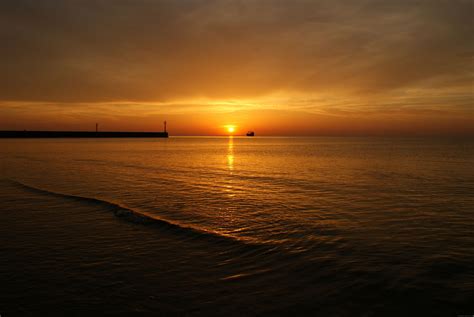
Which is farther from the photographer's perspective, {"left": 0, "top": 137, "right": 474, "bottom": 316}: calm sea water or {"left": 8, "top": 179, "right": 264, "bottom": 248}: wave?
{"left": 8, "top": 179, "right": 264, "bottom": 248}: wave

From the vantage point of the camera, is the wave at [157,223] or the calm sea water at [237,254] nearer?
the calm sea water at [237,254]

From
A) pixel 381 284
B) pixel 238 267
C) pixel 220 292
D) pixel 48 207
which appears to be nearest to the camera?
pixel 220 292

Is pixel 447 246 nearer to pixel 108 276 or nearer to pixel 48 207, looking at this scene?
pixel 108 276

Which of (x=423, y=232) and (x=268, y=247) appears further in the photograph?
(x=423, y=232)

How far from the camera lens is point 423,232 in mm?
12031

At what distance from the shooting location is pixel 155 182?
25891 mm

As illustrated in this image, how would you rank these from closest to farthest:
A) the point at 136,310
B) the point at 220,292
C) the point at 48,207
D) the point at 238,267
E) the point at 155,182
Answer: the point at 136,310, the point at 220,292, the point at 238,267, the point at 48,207, the point at 155,182

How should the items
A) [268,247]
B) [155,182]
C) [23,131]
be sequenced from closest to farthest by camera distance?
[268,247]
[155,182]
[23,131]

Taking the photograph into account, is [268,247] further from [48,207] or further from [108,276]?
[48,207]

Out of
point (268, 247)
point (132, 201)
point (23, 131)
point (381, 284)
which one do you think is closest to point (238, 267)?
point (268, 247)

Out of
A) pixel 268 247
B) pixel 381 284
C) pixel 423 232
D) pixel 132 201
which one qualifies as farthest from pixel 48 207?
pixel 423 232

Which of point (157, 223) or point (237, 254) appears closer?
point (237, 254)

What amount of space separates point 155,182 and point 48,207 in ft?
33.7

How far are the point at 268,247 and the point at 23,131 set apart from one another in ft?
659
